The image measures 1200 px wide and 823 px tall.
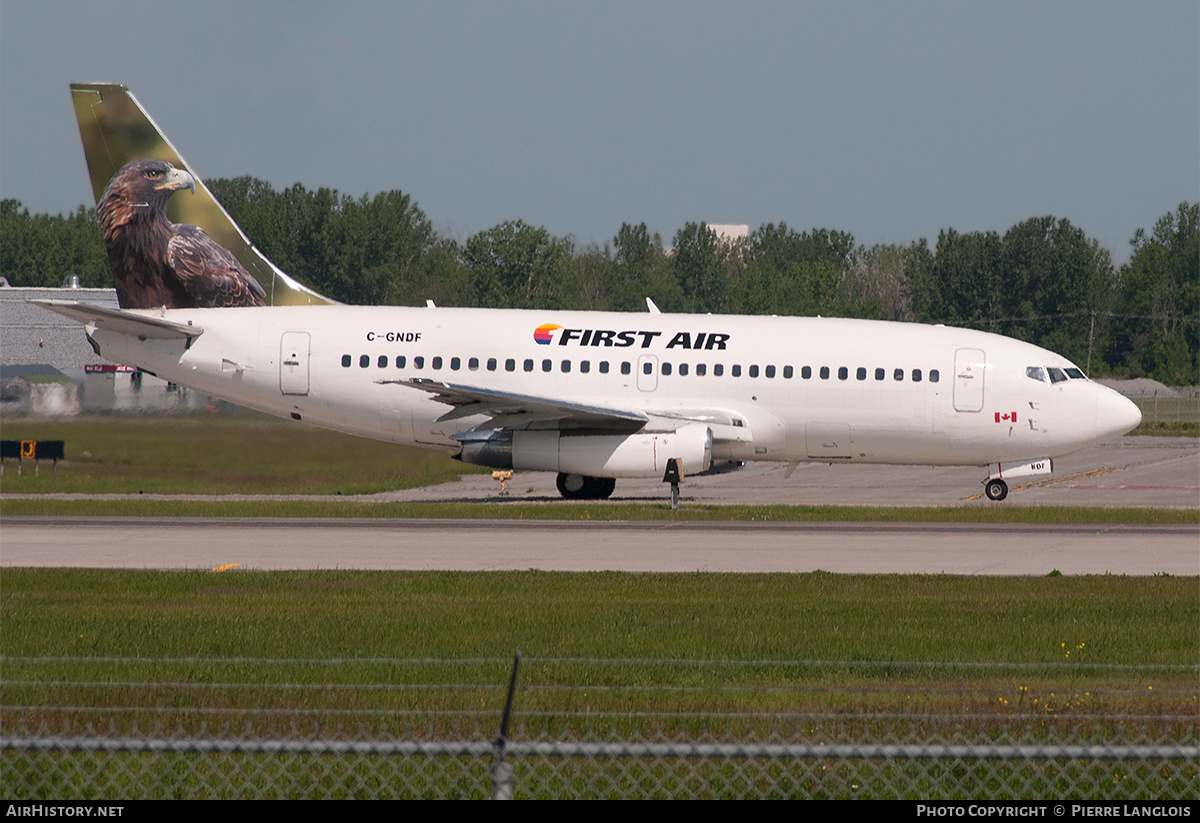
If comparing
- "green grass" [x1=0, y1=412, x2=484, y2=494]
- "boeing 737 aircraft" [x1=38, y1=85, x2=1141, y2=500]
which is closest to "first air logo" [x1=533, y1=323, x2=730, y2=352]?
"boeing 737 aircraft" [x1=38, y1=85, x2=1141, y2=500]

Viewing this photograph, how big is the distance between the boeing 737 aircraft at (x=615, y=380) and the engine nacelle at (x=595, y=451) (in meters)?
0.04

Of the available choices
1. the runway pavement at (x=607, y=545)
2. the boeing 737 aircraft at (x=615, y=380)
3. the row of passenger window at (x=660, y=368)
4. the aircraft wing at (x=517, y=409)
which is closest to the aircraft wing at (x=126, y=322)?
the boeing 737 aircraft at (x=615, y=380)

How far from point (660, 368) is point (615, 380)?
1.10 metres

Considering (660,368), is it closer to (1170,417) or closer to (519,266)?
(1170,417)

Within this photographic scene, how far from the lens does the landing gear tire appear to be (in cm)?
3322

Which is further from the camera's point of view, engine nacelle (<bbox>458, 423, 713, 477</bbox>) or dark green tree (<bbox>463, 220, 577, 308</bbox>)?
dark green tree (<bbox>463, 220, 577, 308</bbox>)

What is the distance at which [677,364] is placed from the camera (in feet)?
106

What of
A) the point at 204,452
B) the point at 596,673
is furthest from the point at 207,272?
the point at 596,673

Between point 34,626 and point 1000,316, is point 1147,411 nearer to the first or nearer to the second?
point 1000,316

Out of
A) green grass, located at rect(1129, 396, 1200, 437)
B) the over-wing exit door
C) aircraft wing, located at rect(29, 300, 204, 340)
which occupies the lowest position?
green grass, located at rect(1129, 396, 1200, 437)

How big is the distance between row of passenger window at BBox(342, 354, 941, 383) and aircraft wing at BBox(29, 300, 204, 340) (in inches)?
157

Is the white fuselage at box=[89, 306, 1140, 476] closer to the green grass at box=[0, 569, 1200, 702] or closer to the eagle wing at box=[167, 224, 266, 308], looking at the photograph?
the eagle wing at box=[167, 224, 266, 308]

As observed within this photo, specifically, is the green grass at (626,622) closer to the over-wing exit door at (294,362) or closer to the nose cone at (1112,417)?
the nose cone at (1112,417)

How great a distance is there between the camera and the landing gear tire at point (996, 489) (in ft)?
109
